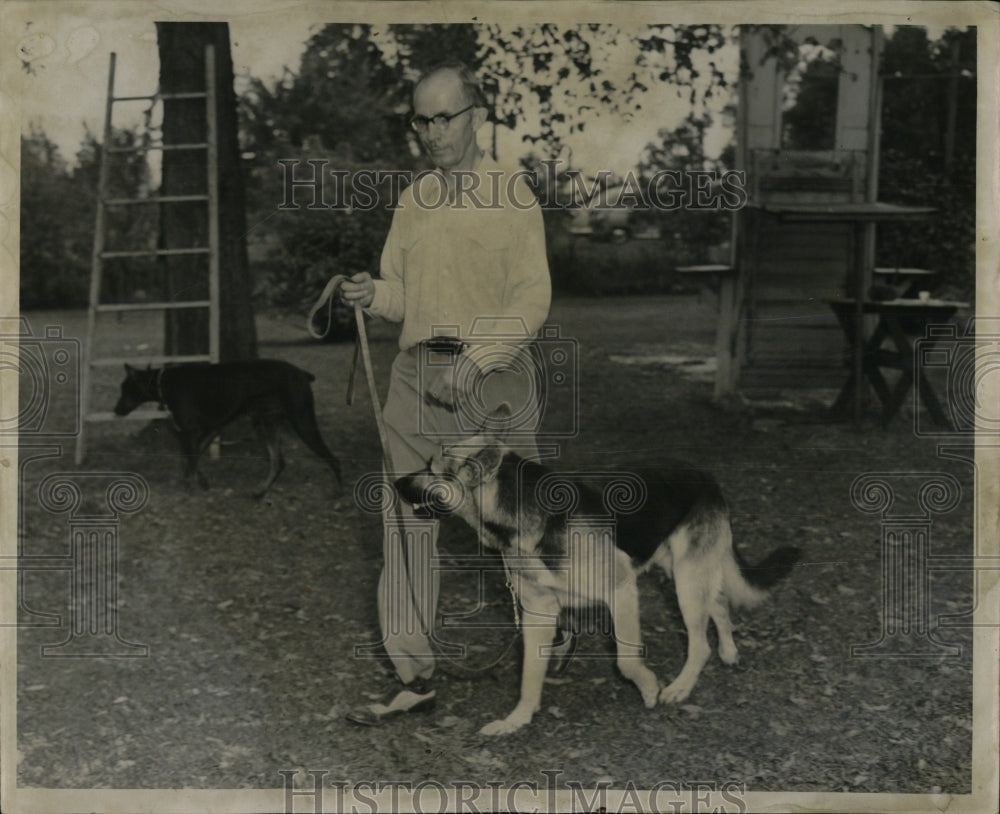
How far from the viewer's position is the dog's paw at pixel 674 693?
4469 mm

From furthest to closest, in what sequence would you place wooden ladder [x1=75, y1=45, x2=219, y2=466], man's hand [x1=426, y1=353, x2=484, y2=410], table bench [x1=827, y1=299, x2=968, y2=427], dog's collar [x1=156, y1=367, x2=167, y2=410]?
table bench [x1=827, y1=299, x2=968, y2=427] < dog's collar [x1=156, y1=367, x2=167, y2=410] < wooden ladder [x1=75, y1=45, x2=219, y2=466] < man's hand [x1=426, y1=353, x2=484, y2=410]

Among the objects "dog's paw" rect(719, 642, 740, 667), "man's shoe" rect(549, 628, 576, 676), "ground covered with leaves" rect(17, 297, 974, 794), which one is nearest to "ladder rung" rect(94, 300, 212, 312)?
"ground covered with leaves" rect(17, 297, 974, 794)

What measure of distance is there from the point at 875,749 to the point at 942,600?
1.10m

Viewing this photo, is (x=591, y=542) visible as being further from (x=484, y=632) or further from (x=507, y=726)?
(x=484, y=632)

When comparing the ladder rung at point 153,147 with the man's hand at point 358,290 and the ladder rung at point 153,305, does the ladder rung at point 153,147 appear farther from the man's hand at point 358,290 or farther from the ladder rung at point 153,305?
the man's hand at point 358,290

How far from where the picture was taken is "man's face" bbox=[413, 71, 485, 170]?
4.16 m

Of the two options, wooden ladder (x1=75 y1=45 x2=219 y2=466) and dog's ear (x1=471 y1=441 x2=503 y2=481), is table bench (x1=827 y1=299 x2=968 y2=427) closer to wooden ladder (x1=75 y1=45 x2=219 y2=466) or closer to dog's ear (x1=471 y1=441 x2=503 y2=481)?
dog's ear (x1=471 y1=441 x2=503 y2=481)

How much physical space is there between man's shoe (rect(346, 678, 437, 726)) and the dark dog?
2.24m

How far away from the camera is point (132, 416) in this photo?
6.75m

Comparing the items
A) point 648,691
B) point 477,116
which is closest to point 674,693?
point 648,691

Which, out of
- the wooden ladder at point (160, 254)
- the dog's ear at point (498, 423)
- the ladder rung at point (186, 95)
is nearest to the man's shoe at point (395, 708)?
the dog's ear at point (498, 423)

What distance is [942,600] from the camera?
509 centimetres

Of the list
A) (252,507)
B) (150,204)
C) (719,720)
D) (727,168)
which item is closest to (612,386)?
(727,168)

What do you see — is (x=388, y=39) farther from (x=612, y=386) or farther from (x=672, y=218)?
(x=612, y=386)
